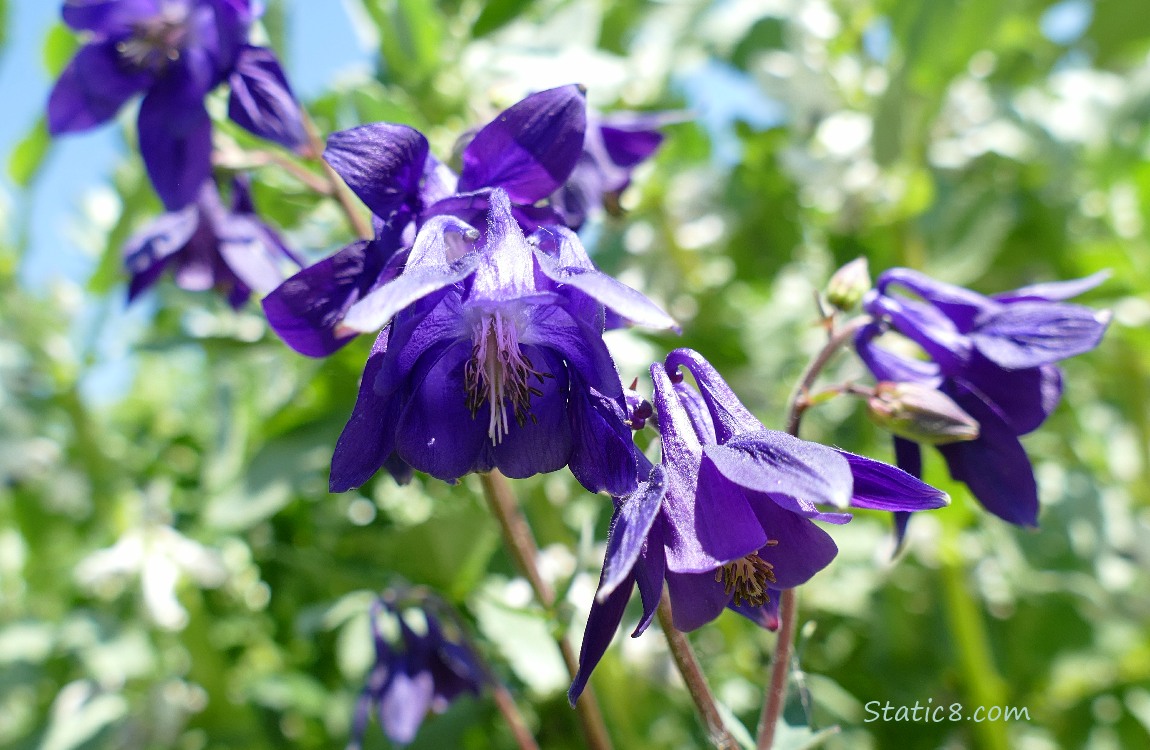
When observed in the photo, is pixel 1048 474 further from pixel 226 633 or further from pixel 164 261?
pixel 226 633

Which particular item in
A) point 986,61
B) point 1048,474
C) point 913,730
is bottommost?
point 913,730

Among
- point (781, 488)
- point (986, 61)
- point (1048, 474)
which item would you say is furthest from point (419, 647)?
point (986, 61)

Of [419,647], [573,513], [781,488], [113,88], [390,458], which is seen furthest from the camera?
[573,513]

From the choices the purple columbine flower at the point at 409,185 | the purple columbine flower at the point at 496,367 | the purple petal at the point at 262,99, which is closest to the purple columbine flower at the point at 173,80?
the purple petal at the point at 262,99

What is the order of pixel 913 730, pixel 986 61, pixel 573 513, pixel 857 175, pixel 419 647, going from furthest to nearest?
pixel 986 61 → pixel 857 175 → pixel 573 513 → pixel 913 730 → pixel 419 647

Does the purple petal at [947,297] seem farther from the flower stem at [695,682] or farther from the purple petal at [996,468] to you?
the flower stem at [695,682]

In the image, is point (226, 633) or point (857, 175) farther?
point (226, 633)

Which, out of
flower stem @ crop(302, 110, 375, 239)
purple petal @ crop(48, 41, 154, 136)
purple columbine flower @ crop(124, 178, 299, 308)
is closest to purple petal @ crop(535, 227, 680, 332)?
flower stem @ crop(302, 110, 375, 239)

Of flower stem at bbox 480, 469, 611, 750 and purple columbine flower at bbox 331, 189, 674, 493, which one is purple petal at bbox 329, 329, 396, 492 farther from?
flower stem at bbox 480, 469, 611, 750
